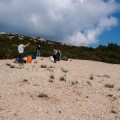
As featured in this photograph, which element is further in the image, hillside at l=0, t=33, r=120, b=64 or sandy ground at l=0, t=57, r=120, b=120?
hillside at l=0, t=33, r=120, b=64

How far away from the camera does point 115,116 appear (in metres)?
13.6

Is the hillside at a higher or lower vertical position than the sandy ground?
higher

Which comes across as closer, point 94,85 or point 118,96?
point 118,96

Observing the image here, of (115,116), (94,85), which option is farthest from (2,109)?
(94,85)

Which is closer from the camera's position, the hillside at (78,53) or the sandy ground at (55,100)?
the sandy ground at (55,100)

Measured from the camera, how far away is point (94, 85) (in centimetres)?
2097

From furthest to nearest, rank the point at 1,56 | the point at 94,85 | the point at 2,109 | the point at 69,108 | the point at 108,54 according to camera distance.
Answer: the point at 108,54, the point at 1,56, the point at 94,85, the point at 69,108, the point at 2,109

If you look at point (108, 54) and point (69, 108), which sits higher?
point (108, 54)

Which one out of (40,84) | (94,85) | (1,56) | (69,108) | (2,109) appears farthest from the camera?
(1,56)

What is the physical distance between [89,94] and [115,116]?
13.5ft

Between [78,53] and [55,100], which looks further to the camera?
[78,53]

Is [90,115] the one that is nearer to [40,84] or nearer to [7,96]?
[7,96]

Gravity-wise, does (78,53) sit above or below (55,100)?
above

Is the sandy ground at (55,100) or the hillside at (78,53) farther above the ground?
the hillside at (78,53)
